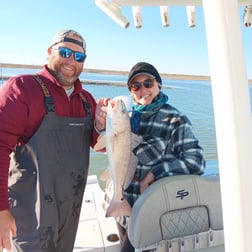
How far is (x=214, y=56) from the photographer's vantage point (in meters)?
0.51

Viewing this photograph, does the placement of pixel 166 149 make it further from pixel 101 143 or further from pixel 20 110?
pixel 20 110

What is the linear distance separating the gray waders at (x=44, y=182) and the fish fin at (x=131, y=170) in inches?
12.2

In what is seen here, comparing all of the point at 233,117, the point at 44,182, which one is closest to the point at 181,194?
the point at 44,182

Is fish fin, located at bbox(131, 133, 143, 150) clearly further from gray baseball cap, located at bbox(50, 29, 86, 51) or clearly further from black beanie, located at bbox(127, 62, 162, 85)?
gray baseball cap, located at bbox(50, 29, 86, 51)

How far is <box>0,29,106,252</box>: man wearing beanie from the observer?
1.33 meters

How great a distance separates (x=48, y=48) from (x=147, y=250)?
1.22 m

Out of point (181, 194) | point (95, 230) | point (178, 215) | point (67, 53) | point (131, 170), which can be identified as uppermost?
point (67, 53)

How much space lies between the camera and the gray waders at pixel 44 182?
1.40 m

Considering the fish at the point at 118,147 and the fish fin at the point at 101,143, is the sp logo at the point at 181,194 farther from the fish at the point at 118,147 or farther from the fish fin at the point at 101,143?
the fish fin at the point at 101,143

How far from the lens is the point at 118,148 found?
1.54 m

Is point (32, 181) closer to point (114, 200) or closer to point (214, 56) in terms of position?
point (114, 200)

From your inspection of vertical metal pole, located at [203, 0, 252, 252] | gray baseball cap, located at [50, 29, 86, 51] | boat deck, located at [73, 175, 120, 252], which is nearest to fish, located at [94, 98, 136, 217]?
gray baseball cap, located at [50, 29, 86, 51]

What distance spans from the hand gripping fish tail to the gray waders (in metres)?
0.20

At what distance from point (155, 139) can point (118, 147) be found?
11.0 inches
